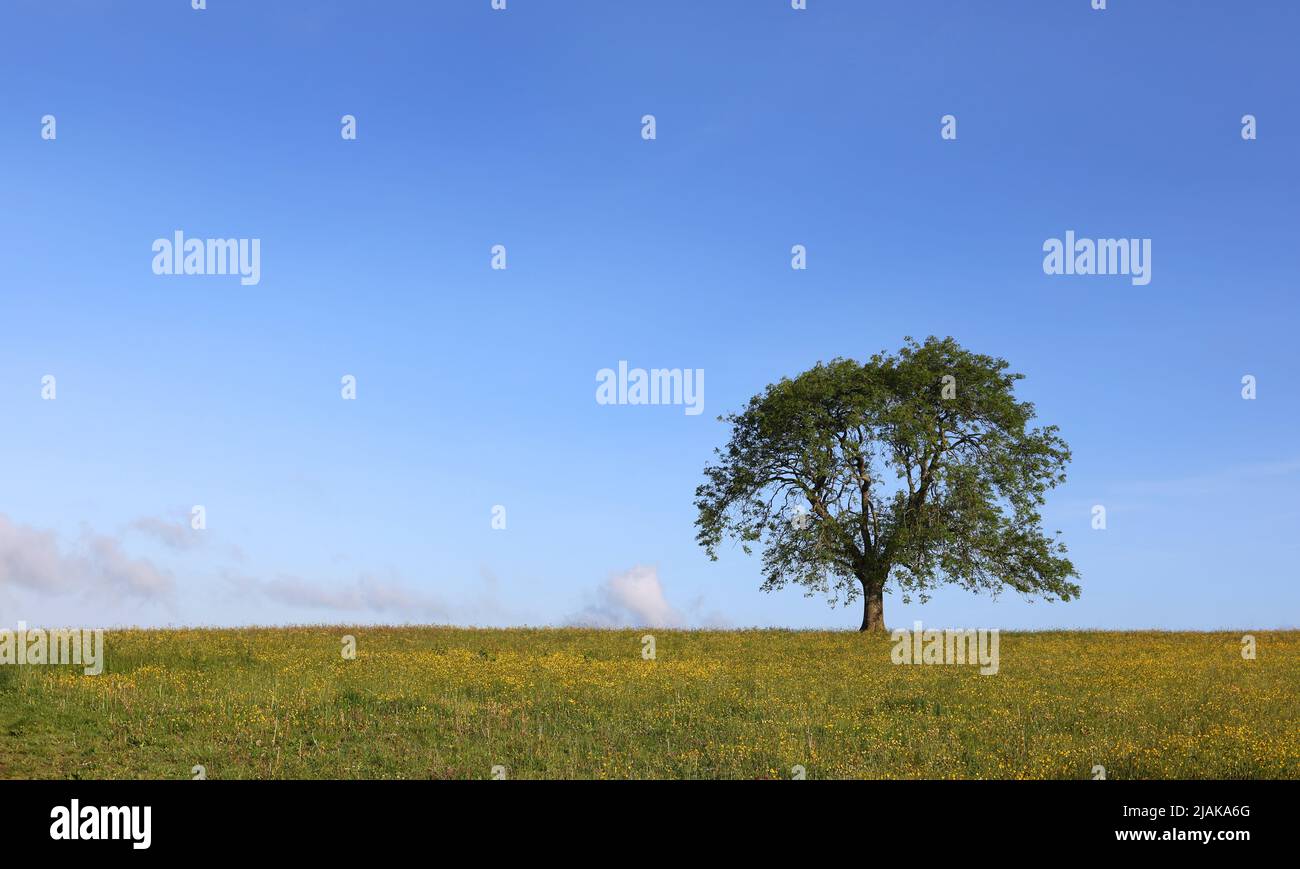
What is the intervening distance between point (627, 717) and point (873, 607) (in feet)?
90.0

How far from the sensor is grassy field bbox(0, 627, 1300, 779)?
14.7m

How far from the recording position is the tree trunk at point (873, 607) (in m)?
42.9

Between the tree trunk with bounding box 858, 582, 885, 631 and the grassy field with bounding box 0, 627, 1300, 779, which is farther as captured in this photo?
the tree trunk with bounding box 858, 582, 885, 631

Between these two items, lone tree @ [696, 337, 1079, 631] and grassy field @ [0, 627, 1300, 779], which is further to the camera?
lone tree @ [696, 337, 1079, 631]

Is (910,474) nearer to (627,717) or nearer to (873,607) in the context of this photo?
(873,607)

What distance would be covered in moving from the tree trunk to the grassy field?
14.5 m

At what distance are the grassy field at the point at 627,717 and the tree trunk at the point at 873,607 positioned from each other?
14482mm

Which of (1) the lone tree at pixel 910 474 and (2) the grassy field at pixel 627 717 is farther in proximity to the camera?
(1) the lone tree at pixel 910 474

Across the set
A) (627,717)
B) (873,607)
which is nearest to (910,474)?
(873,607)

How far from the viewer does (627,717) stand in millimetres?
17891
